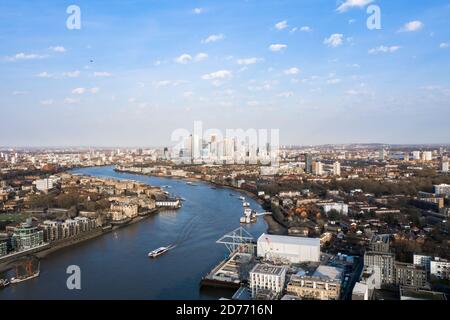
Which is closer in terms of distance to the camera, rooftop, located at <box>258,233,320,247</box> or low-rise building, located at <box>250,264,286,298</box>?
low-rise building, located at <box>250,264,286,298</box>

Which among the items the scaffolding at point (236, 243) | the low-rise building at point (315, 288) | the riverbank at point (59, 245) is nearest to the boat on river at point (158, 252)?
the scaffolding at point (236, 243)

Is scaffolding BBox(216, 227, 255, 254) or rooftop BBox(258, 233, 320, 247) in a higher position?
rooftop BBox(258, 233, 320, 247)

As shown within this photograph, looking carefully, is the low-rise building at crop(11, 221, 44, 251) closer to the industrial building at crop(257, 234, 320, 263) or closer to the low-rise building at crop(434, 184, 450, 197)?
the industrial building at crop(257, 234, 320, 263)

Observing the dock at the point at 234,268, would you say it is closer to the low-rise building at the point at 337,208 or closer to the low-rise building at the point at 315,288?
the low-rise building at the point at 315,288

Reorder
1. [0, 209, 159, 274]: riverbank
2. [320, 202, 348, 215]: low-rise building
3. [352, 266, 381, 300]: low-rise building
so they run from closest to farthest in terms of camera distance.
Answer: [352, 266, 381, 300]: low-rise building < [0, 209, 159, 274]: riverbank < [320, 202, 348, 215]: low-rise building

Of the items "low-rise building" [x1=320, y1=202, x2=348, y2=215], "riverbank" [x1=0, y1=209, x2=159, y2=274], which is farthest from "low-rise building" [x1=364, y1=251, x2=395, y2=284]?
"riverbank" [x1=0, y1=209, x2=159, y2=274]

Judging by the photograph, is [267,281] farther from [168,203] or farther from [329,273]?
[168,203]
